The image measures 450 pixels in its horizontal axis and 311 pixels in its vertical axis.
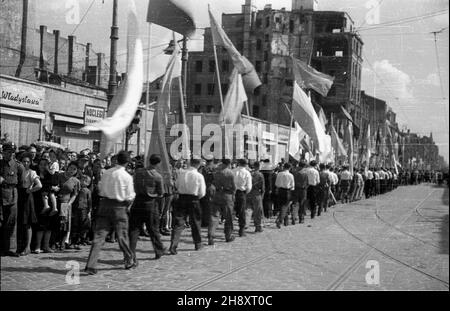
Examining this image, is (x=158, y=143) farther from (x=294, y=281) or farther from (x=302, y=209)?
(x=302, y=209)

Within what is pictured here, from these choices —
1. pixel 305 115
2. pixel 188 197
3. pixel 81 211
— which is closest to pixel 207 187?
pixel 188 197

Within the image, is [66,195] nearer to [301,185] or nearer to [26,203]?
[26,203]

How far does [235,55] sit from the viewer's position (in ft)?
57.3

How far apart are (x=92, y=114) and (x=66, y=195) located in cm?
2070

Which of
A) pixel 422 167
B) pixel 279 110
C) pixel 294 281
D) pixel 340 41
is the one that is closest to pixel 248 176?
pixel 294 281

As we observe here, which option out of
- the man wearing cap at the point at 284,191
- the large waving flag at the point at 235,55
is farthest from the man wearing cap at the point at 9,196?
the large waving flag at the point at 235,55

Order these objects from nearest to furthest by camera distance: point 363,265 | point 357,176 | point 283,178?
point 363,265
point 283,178
point 357,176

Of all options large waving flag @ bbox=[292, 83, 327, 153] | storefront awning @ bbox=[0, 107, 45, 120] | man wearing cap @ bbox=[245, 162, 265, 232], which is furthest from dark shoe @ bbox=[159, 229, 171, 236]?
storefront awning @ bbox=[0, 107, 45, 120]

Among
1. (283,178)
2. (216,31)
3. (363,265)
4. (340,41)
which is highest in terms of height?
(340,41)

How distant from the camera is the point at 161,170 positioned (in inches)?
424

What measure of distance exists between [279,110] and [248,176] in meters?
58.1

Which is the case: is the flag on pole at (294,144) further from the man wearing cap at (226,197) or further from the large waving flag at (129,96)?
the large waving flag at (129,96)

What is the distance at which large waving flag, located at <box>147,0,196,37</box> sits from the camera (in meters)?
11.8

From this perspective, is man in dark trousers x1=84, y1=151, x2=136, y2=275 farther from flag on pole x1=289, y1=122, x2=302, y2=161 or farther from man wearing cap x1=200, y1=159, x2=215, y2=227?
flag on pole x1=289, y1=122, x2=302, y2=161
